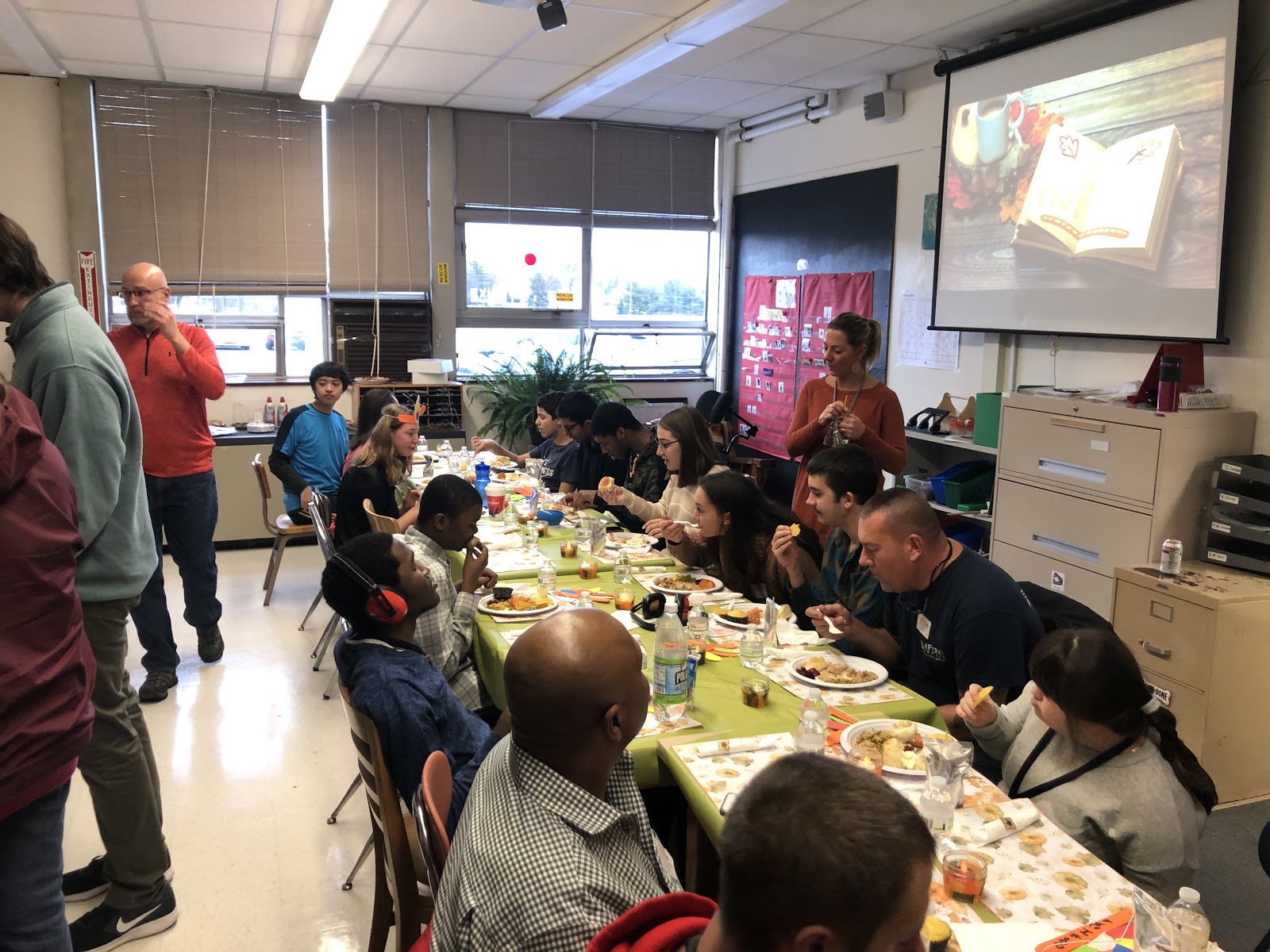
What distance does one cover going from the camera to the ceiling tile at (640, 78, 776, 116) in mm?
6461

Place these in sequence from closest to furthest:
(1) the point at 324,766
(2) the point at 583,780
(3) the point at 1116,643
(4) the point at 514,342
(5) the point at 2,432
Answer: (2) the point at 583,780 → (5) the point at 2,432 → (3) the point at 1116,643 → (1) the point at 324,766 → (4) the point at 514,342

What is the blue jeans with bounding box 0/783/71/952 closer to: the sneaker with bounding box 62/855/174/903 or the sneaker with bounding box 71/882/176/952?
the sneaker with bounding box 71/882/176/952

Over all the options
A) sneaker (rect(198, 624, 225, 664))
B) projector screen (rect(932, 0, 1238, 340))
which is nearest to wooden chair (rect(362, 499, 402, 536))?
sneaker (rect(198, 624, 225, 664))

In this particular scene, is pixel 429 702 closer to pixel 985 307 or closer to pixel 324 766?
pixel 324 766

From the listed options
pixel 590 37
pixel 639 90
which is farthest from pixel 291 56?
pixel 639 90

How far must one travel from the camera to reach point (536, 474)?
5.54m

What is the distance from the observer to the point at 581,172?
7840mm

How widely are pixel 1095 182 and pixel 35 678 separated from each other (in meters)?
4.62

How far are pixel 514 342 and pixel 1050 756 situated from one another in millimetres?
6469

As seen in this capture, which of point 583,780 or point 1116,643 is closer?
point 583,780

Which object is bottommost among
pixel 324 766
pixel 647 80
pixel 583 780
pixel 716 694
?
pixel 324 766

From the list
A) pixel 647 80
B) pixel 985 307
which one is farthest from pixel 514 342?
pixel 985 307

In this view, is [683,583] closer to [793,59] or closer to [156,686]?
[156,686]

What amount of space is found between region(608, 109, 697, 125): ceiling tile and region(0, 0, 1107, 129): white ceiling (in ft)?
0.99
